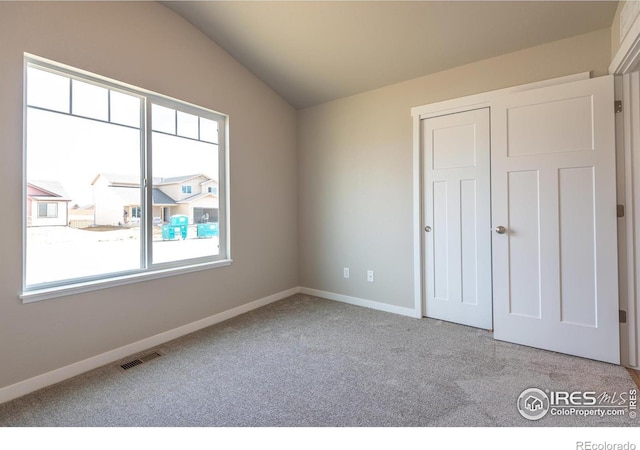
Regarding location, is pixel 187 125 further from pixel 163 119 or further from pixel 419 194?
pixel 419 194

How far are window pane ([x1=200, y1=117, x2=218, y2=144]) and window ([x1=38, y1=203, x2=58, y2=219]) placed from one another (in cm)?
143

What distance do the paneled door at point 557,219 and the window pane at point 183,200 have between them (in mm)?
2796

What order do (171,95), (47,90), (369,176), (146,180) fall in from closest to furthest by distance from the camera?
(47,90), (146,180), (171,95), (369,176)

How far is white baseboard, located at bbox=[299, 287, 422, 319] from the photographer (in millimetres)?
3314

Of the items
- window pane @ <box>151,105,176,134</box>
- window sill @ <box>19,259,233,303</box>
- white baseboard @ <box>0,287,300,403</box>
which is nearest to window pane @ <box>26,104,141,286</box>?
window sill @ <box>19,259,233,303</box>

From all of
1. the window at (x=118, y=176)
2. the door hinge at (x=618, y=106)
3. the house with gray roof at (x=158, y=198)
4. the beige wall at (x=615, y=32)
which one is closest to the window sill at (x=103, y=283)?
the window at (x=118, y=176)

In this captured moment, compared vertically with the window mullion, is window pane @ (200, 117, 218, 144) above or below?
above

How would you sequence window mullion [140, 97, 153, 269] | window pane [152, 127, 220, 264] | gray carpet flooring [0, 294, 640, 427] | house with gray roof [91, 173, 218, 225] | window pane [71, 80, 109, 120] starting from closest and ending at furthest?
gray carpet flooring [0, 294, 640, 427] < window pane [71, 80, 109, 120] < house with gray roof [91, 173, 218, 225] < window mullion [140, 97, 153, 269] < window pane [152, 127, 220, 264]

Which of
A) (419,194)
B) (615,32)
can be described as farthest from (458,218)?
(615,32)

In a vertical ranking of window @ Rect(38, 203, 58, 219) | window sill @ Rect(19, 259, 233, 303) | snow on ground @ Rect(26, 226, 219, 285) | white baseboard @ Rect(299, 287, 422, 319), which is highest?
window @ Rect(38, 203, 58, 219)

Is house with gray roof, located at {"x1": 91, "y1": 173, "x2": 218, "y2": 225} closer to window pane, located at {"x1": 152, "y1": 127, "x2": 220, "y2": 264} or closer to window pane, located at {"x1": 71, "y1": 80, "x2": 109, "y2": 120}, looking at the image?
window pane, located at {"x1": 152, "y1": 127, "x2": 220, "y2": 264}

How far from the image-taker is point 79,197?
2.37 m

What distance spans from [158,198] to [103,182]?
0.45 meters
